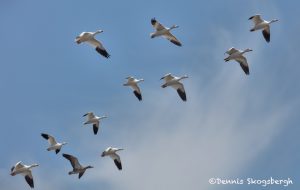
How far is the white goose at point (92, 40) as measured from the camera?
47000mm

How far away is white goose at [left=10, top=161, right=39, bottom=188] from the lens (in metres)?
46.7

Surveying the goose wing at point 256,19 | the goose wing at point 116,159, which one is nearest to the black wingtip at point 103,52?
the goose wing at point 116,159

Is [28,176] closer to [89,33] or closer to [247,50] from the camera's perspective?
[89,33]

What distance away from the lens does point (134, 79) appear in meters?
48.9

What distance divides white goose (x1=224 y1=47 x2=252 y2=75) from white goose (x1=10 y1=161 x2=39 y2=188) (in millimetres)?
8890

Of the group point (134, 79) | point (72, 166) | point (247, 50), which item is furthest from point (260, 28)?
point (72, 166)

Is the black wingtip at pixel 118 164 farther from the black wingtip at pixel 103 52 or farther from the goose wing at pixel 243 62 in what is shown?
the goose wing at pixel 243 62

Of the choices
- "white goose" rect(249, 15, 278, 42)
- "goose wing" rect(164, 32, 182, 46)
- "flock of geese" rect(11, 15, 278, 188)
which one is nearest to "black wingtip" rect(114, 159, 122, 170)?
"flock of geese" rect(11, 15, 278, 188)

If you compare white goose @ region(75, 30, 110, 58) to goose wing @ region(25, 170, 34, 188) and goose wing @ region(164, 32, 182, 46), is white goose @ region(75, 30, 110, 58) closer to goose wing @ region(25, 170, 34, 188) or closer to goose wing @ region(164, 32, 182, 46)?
goose wing @ region(164, 32, 182, 46)

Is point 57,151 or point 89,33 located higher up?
point 89,33

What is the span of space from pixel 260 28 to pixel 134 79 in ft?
18.7

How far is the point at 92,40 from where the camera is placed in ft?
156

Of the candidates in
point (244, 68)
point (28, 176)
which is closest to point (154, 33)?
point (244, 68)

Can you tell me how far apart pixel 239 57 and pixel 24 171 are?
963 cm
